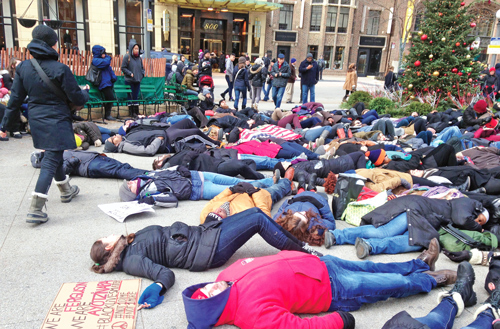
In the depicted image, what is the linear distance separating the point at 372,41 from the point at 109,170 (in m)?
37.6

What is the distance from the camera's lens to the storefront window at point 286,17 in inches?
1395

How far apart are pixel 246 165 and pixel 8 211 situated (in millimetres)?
3228

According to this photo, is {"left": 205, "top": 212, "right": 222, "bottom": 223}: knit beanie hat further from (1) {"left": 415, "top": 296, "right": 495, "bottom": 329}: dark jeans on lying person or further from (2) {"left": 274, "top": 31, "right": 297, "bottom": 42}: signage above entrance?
(2) {"left": 274, "top": 31, "right": 297, "bottom": 42}: signage above entrance

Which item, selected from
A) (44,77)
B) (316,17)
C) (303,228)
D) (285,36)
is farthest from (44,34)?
(316,17)

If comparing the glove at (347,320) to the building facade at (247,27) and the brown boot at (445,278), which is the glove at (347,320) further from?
the building facade at (247,27)

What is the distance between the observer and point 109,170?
590cm

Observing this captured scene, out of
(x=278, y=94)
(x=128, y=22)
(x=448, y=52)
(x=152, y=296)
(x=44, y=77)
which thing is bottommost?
(x=152, y=296)

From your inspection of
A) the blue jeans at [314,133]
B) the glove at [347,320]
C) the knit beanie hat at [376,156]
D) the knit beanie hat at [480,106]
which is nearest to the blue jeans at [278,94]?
the blue jeans at [314,133]

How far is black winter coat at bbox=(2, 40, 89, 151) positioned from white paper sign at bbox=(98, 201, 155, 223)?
0.89 metres

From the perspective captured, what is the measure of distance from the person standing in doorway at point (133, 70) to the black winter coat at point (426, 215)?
8.62 m

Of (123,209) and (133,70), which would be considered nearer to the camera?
(123,209)

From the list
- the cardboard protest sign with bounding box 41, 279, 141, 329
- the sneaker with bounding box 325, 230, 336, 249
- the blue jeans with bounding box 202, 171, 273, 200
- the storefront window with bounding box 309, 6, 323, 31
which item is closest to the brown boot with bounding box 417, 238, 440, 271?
the sneaker with bounding box 325, 230, 336, 249

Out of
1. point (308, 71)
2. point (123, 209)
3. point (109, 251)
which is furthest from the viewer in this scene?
point (308, 71)

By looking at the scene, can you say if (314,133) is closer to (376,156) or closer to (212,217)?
(376,156)
